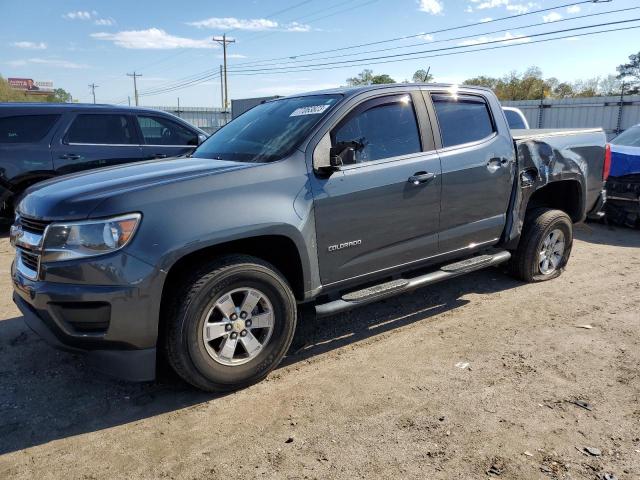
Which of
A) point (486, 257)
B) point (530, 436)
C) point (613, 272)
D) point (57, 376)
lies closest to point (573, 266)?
point (613, 272)

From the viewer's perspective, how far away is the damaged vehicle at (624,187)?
25.7 ft

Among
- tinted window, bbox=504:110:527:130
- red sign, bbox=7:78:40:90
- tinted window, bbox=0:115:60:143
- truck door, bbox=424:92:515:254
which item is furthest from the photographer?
red sign, bbox=7:78:40:90

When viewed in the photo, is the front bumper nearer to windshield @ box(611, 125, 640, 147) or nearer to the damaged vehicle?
the damaged vehicle

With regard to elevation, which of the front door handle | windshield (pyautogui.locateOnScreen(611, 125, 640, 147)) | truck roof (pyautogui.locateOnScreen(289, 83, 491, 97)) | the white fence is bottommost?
the front door handle

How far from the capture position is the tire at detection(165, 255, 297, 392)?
118 inches

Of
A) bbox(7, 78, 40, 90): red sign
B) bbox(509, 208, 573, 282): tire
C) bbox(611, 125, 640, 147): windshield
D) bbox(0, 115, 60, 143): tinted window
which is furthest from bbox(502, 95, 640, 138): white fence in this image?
bbox(7, 78, 40, 90): red sign

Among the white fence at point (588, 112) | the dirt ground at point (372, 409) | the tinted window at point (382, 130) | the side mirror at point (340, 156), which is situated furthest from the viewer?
the white fence at point (588, 112)

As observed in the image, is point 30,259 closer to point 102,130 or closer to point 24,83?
point 102,130

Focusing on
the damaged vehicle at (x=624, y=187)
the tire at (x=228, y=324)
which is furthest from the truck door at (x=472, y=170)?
the damaged vehicle at (x=624, y=187)

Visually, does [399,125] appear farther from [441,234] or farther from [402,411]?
[402,411]

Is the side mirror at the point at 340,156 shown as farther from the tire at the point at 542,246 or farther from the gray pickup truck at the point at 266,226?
the tire at the point at 542,246

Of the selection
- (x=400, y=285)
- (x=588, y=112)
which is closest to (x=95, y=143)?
(x=400, y=285)

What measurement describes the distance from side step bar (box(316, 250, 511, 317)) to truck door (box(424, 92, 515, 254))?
0.15 metres

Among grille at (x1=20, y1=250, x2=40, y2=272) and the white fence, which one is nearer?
grille at (x1=20, y1=250, x2=40, y2=272)
